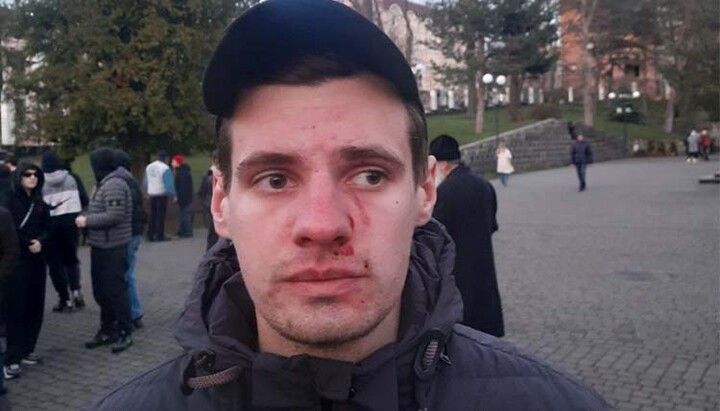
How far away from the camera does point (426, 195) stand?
1.81 metres

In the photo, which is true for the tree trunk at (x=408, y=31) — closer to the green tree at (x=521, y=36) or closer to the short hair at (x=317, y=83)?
the short hair at (x=317, y=83)

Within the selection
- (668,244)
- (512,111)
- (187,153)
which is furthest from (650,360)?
(512,111)

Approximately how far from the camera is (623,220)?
17.8 metres

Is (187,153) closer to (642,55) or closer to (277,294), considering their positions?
(277,294)

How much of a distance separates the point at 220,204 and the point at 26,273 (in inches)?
240

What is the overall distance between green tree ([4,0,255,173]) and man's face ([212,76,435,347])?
17180mm

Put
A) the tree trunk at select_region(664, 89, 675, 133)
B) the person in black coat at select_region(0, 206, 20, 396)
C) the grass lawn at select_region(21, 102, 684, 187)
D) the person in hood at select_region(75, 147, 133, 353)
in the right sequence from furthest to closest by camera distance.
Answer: the tree trunk at select_region(664, 89, 675, 133) < the grass lawn at select_region(21, 102, 684, 187) < the person in hood at select_region(75, 147, 133, 353) < the person in black coat at select_region(0, 206, 20, 396)

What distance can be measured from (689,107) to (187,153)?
41168 mm

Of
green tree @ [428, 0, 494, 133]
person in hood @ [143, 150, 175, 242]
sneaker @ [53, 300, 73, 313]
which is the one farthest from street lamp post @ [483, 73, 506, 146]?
sneaker @ [53, 300, 73, 313]

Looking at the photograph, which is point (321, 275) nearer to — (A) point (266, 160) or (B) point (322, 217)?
(B) point (322, 217)

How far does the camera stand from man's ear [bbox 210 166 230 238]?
1.72 metres

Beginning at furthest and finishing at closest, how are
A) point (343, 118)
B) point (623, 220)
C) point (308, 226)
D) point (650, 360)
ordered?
point (623, 220), point (650, 360), point (343, 118), point (308, 226)

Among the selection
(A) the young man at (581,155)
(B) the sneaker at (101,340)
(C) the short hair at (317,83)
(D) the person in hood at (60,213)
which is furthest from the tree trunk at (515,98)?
(C) the short hair at (317,83)

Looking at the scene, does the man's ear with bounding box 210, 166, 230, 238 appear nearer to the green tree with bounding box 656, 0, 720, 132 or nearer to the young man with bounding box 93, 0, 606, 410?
the young man with bounding box 93, 0, 606, 410
